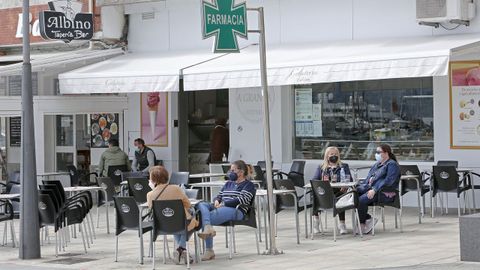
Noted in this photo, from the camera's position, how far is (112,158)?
70.8ft

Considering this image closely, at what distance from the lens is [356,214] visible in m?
14.8

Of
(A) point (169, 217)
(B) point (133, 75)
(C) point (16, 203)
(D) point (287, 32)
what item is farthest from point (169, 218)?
(D) point (287, 32)

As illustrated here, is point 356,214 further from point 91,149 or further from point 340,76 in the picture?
point 91,149

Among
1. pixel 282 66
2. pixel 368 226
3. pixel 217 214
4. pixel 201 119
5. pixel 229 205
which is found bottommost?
pixel 368 226

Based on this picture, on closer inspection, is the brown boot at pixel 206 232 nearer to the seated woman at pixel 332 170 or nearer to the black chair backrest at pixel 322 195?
the black chair backrest at pixel 322 195

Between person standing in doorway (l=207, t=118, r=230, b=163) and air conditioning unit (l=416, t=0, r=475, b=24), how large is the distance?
585 centimetres

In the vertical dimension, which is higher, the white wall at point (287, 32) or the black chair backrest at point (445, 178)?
the white wall at point (287, 32)

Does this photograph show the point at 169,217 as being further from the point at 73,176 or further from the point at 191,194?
the point at 73,176

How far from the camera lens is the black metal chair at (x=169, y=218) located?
1244 cm

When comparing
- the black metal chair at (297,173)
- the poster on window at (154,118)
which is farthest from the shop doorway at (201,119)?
the black metal chair at (297,173)

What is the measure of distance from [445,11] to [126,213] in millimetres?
7152

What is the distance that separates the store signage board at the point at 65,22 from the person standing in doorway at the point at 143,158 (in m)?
2.59

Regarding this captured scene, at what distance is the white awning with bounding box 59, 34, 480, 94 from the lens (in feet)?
53.4

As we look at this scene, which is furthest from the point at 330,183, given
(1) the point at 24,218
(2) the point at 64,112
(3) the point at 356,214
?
(2) the point at 64,112
